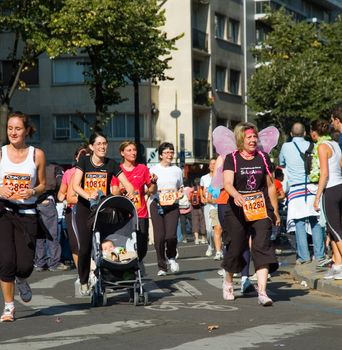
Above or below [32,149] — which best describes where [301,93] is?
above

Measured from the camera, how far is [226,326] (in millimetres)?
9758

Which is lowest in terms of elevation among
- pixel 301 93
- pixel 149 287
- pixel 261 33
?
pixel 149 287

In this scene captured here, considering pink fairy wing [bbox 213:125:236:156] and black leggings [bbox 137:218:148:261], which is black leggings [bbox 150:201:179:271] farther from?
pink fairy wing [bbox 213:125:236:156]


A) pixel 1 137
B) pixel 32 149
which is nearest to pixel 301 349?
pixel 32 149

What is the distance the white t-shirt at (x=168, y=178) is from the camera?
55.1 feet

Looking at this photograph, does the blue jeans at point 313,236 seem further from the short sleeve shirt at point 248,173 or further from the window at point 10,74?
the window at point 10,74

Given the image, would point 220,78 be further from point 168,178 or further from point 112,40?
point 168,178

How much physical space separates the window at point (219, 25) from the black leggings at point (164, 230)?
1747 inches

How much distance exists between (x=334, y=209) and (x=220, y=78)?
47703 millimetres

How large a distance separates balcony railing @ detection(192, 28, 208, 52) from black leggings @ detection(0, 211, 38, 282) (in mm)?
46860

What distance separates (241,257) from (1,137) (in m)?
25.4

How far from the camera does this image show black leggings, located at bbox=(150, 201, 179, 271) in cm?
1630

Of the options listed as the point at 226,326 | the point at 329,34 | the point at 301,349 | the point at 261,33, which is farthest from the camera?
the point at 261,33

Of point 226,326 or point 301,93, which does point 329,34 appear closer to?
point 301,93
